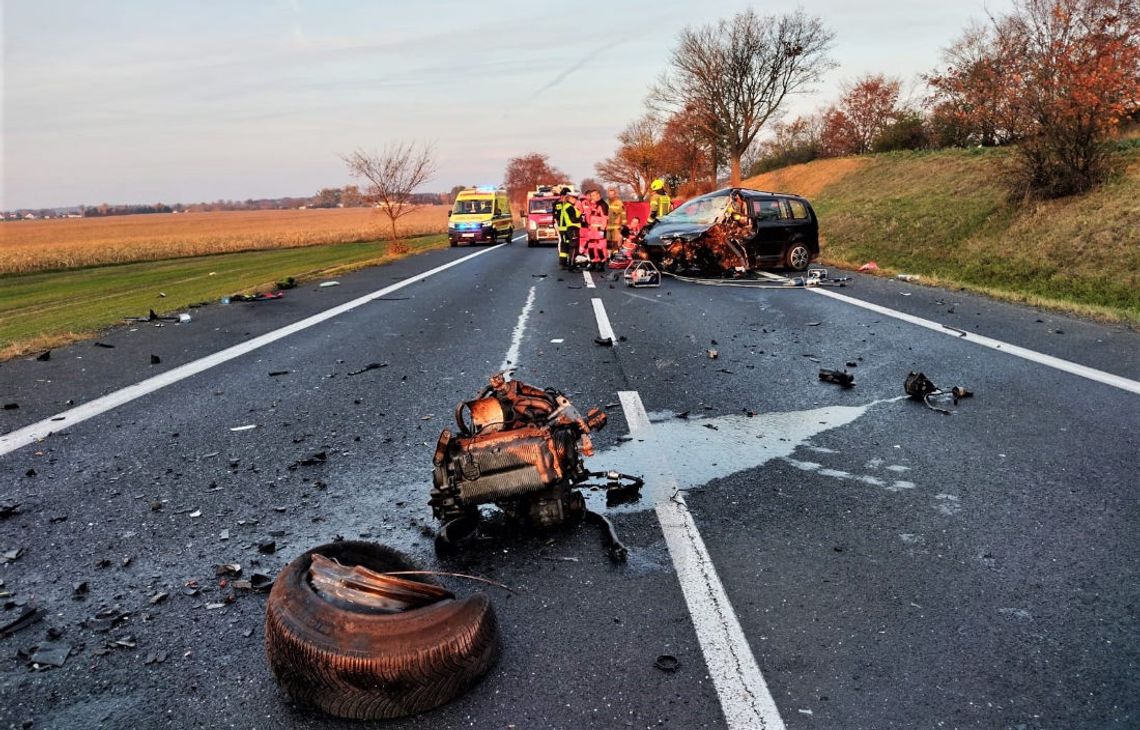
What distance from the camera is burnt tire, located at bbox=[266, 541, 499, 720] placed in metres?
2.36

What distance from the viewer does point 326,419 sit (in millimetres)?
5734

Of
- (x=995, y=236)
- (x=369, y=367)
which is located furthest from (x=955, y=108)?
(x=369, y=367)

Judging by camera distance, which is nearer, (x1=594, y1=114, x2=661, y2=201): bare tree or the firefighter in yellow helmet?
the firefighter in yellow helmet

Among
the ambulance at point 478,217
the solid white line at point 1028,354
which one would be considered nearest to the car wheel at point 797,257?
the solid white line at point 1028,354

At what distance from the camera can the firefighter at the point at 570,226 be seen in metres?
17.6

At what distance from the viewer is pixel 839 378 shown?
660 centimetres

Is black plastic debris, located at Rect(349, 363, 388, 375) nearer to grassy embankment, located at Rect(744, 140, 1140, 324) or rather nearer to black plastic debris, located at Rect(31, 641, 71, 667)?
black plastic debris, located at Rect(31, 641, 71, 667)

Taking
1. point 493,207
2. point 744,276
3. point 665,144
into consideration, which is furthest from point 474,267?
point 665,144

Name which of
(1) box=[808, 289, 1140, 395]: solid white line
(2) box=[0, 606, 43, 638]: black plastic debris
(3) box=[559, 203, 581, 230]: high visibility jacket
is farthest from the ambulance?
(2) box=[0, 606, 43, 638]: black plastic debris

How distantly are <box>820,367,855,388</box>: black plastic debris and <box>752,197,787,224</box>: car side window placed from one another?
9.56 meters

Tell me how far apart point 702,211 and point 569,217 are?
3.18 meters

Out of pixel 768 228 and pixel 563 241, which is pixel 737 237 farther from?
pixel 563 241

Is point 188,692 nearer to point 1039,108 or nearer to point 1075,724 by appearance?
point 1075,724

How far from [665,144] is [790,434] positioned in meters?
69.4
